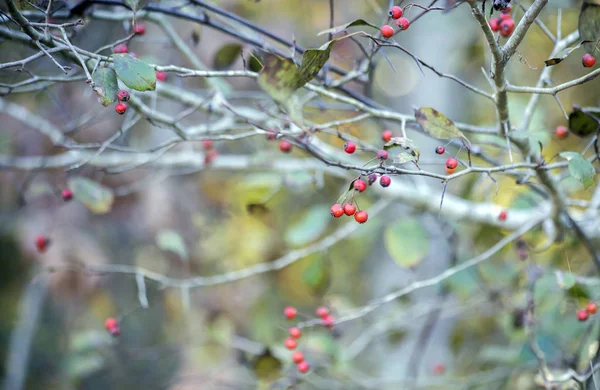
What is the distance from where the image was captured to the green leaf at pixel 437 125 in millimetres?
931

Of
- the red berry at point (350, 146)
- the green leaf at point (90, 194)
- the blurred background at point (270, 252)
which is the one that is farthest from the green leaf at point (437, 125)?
the green leaf at point (90, 194)

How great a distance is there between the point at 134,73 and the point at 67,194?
731mm

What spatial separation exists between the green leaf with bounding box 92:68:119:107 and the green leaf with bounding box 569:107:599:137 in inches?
36.0

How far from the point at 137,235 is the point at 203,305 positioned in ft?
1.74

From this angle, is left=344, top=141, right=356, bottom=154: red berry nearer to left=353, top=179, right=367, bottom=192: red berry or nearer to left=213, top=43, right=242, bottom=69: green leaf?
left=353, top=179, right=367, bottom=192: red berry

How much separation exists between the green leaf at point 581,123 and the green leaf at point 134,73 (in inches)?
33.7

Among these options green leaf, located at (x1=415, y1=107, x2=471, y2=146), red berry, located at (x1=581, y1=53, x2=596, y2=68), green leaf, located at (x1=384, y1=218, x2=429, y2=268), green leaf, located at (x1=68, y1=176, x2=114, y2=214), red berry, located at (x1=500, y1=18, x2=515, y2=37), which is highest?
red berry, located at (x1=500, y1=18, x2=515, y2=37)

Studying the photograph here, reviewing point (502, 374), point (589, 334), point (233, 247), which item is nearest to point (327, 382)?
point (502, 374)

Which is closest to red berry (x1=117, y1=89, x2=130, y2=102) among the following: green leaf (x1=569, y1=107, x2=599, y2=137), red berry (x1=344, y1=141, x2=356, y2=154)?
red berry (x1=344, y1=141, x2=356, y2=154)

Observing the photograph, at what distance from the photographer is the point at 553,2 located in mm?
1584

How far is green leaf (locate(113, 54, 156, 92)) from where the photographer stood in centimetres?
83

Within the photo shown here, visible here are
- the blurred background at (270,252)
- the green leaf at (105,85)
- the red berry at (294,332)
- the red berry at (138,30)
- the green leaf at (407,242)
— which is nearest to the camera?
the green leaf at (105,85)

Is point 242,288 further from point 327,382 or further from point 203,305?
point 327,382

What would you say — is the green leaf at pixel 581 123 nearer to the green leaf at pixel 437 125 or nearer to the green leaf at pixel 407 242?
the green leaf at pixel 437 125
